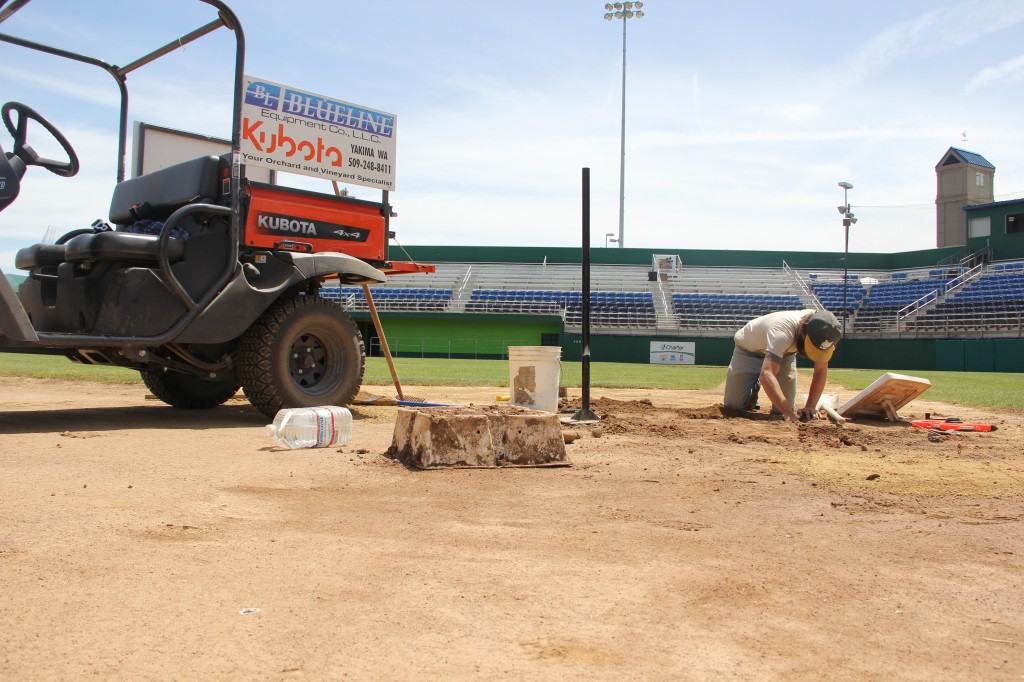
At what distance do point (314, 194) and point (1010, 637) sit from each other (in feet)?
24.7

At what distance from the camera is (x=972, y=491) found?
513cm

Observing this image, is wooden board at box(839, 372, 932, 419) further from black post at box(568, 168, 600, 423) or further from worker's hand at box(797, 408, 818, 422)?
black post at box(568, 168, 600, 423)

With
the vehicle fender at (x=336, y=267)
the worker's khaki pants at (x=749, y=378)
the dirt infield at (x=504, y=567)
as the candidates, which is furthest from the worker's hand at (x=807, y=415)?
the vehicle fender at (x=336, y=267)

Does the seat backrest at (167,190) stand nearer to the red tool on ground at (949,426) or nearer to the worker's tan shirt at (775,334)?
the worker's tan shirt at (775,334)

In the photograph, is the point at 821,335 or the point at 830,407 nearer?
the point at 821,335

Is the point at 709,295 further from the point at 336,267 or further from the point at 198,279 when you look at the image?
the point at 198,279

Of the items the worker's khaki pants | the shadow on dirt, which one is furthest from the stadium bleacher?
the shadow on dirt

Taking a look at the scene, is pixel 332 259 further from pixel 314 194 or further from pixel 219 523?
pixel 219 523

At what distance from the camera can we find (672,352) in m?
41.6

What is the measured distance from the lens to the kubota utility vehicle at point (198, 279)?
7133 mm

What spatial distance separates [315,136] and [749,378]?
582 centimetres

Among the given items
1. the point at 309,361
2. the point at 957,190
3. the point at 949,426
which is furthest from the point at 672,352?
the point at 309,361

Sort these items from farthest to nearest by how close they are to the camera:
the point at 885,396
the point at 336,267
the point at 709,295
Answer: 1. the point at 709,295
2. the point at 885,396
3. the point at 336,267

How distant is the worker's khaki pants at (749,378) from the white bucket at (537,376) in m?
2.23
